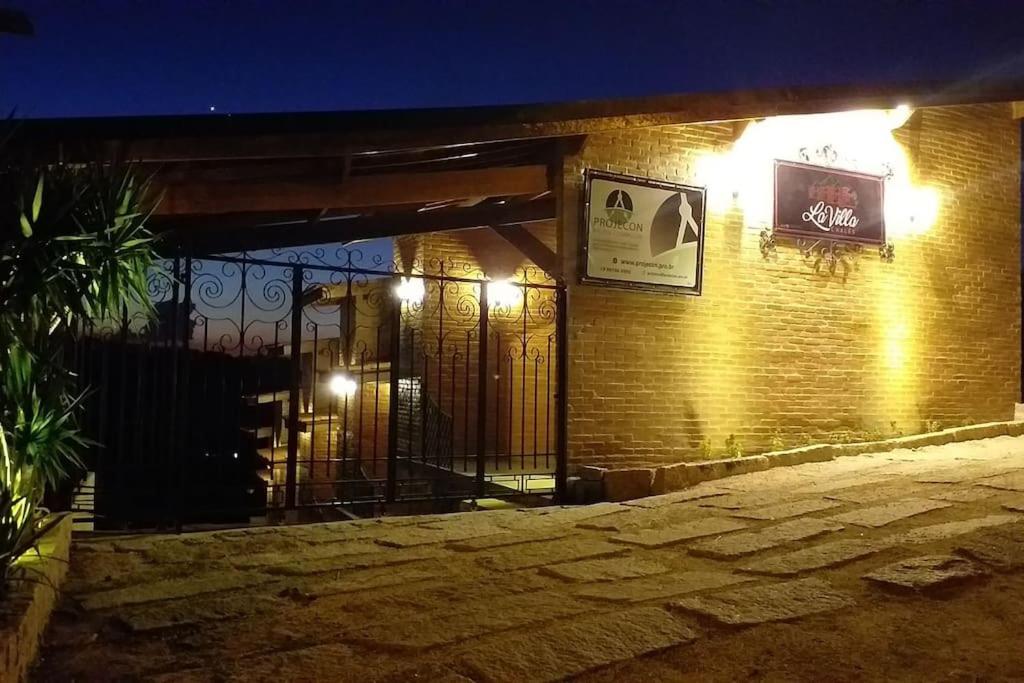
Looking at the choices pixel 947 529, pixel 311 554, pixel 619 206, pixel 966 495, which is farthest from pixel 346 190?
pixel 966 495

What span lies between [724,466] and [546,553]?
349cm

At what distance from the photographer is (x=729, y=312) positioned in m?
8.75

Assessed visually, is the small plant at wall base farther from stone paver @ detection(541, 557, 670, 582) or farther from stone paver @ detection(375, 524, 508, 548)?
stone paver @ detection(541, 557, 670, 582)

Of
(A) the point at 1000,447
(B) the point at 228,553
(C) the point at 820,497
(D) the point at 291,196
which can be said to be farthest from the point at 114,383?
(A) the point at 1000,447

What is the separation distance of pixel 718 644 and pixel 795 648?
317 millimetres

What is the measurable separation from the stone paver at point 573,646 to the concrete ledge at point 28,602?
165 cm

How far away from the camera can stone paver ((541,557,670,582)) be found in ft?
15.0

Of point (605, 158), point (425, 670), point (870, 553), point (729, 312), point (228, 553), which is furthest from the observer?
point (729, 312)

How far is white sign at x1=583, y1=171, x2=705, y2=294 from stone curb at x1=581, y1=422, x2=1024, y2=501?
1.86 meters

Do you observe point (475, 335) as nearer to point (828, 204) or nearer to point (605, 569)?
point (828, 204)

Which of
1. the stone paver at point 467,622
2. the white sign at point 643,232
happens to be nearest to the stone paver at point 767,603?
the stone paver at point 467,622

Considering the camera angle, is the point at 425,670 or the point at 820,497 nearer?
the point at 425,670

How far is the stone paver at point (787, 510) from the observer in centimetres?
606

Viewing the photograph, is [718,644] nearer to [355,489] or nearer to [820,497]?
[820,497]
